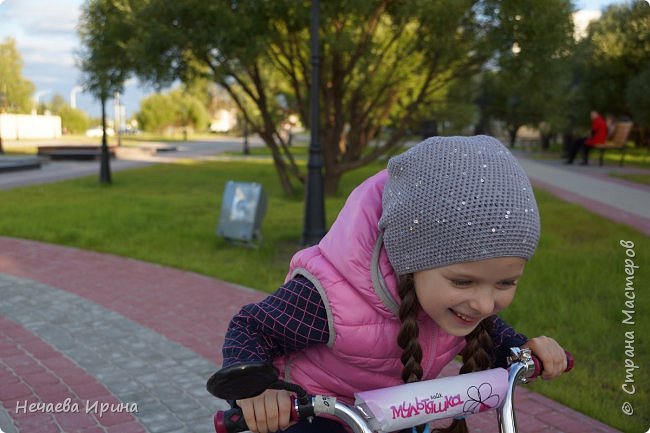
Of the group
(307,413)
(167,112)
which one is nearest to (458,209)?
(307,413)

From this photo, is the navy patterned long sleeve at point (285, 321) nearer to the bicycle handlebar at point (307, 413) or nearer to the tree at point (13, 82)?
the bicycle handlebar at point (307, 413)

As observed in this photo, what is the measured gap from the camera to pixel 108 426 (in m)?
3.62

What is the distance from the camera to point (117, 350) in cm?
485

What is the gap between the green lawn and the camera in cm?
448

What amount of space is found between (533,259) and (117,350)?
4.79 metres

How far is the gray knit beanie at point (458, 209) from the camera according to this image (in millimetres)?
1563

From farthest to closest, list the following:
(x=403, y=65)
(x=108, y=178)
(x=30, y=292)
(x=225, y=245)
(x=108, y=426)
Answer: (x=108, y=178) < (x=403, y=65) < (x=225, y=245) < (x=30, y=292) < (x=108, y=426)

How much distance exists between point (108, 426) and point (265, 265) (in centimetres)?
418

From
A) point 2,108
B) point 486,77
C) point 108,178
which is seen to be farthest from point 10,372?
point 2,108

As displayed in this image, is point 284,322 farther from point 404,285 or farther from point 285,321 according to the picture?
point 404,285

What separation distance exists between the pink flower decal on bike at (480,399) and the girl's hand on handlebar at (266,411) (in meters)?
0.44

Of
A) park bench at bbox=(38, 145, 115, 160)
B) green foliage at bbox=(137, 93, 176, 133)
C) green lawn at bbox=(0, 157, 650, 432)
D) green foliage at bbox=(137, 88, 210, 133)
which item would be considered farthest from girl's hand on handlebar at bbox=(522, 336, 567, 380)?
green foliage at bbox=(137, 93, 176, 133)

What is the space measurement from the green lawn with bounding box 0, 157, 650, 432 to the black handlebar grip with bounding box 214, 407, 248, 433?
9.62 ft

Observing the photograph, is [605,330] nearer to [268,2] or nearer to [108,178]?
[268,2]
